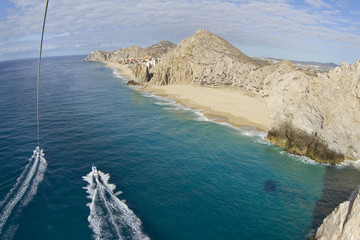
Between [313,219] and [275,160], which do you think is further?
[275,160]

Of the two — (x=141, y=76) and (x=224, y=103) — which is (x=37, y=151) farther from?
(x=141, y=76)

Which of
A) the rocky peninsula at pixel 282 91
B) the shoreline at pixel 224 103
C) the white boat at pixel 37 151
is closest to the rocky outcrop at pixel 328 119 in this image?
the rocky peninsula at pixel 282 91

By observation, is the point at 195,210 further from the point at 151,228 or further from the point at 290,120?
the point at 290,120

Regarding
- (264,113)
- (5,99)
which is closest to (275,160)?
(264,113)

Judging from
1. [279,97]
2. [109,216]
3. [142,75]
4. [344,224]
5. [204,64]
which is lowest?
[109,216]

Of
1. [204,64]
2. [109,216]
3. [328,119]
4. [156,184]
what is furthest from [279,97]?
[109,216]

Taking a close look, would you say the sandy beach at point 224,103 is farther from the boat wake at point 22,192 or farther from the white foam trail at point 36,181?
the boat wake at point 22,192
